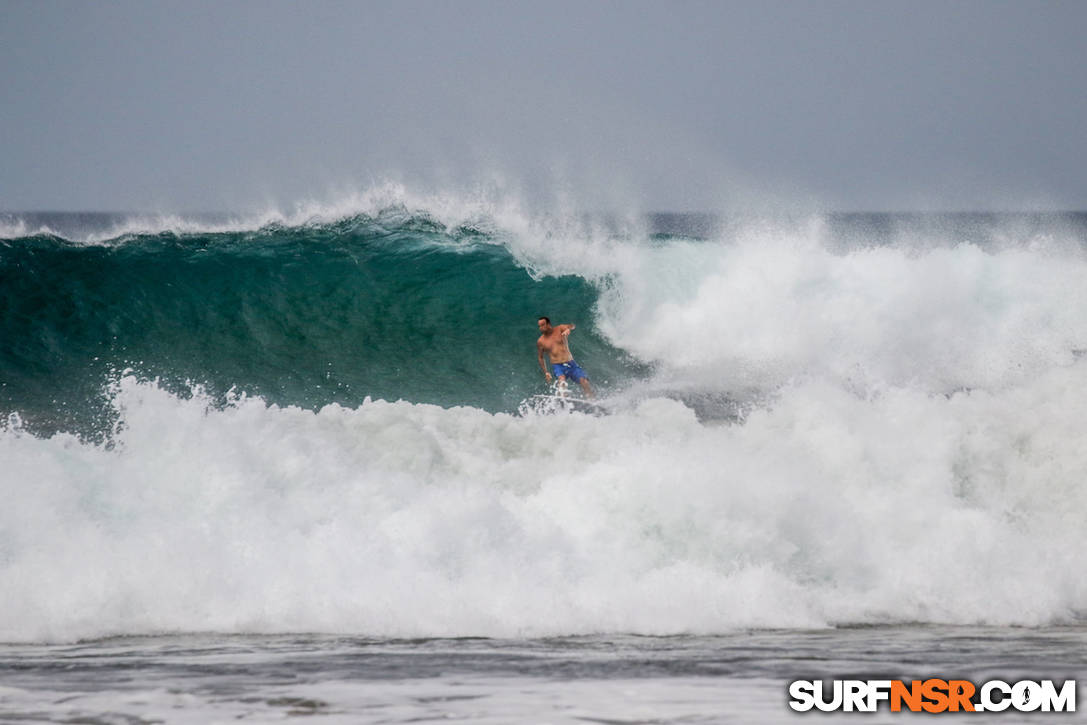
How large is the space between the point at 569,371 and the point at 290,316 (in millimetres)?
4054

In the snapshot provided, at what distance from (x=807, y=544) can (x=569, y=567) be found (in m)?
1.80

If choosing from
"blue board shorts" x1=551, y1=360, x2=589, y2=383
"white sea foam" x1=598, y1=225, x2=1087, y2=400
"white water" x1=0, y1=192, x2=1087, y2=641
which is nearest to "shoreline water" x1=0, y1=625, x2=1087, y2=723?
"white water" x1=0, y1=192, x2=1087, y2=641

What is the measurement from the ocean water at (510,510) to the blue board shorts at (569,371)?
0.40 metres

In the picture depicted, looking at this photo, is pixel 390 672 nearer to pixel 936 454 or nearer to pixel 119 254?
pixel 936 454

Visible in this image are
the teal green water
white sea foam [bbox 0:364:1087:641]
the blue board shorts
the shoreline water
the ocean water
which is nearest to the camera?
the shoreline water

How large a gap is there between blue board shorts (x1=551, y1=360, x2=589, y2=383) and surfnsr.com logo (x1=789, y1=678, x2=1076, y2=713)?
762 cm

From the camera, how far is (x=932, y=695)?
196 inches

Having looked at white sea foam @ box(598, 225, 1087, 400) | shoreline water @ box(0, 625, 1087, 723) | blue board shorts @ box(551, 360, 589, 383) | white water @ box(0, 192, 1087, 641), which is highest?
white sea foam @ box(598, 225, 1087, 400)

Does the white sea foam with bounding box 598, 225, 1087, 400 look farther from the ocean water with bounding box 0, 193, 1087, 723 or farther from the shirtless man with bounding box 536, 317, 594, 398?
the shirtless man with bounding box 536, 317, 594, 398

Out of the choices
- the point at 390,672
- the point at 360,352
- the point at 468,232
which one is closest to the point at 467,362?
the point at 360,352

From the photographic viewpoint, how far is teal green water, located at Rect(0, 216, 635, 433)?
40.6 ft

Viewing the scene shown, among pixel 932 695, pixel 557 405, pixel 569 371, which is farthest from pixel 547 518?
pixel 569 371

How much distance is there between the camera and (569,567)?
7.16 m

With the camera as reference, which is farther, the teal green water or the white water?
the teal green water
